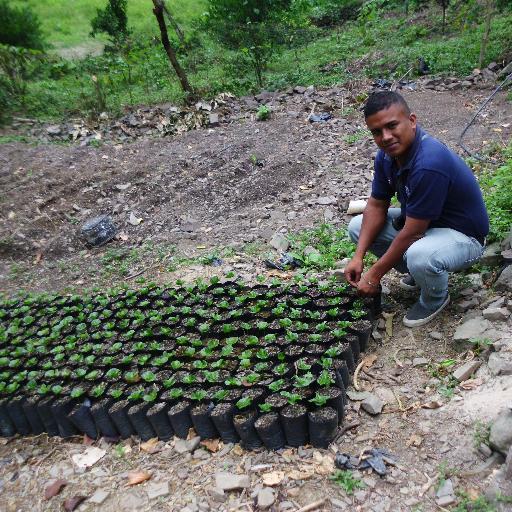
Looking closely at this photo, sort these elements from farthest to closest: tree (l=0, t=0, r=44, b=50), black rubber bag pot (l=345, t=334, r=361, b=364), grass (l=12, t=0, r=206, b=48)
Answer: grass (l=12, t=0, r=206, b=48) < tree (l=0, t=0, r=44, b=50) < black rubber bag pot (l=345, t=334, r=361, b=364)

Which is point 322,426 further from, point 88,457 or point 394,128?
point 394,128

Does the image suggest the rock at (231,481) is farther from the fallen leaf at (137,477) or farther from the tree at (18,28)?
the tree at (18,28)

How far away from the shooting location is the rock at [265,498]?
6.87ft

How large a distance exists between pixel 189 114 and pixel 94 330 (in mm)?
5618

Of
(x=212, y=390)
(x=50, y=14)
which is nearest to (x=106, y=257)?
(x=212, y=390)

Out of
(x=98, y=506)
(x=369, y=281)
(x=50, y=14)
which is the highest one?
(x=50, y=14)

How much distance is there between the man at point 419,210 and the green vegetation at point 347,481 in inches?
44.4

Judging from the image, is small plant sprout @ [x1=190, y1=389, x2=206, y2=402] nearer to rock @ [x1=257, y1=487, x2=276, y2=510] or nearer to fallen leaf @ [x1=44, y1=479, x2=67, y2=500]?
rock @ [x1=257, y1=487, x2=276, y2=510]

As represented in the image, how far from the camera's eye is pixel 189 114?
8.11m

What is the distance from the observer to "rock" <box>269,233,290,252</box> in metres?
4.34

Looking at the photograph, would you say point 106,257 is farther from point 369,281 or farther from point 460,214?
point 460,214

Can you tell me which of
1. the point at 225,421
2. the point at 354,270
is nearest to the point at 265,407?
the point at 225,421

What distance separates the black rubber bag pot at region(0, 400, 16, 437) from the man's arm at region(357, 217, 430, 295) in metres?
2.48

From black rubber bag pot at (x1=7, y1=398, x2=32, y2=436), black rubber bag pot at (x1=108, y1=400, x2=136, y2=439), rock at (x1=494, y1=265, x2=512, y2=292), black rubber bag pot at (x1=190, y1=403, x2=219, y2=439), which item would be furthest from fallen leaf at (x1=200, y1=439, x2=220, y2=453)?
rock at (x1=494, y1=265, x2=512, y2=292)
